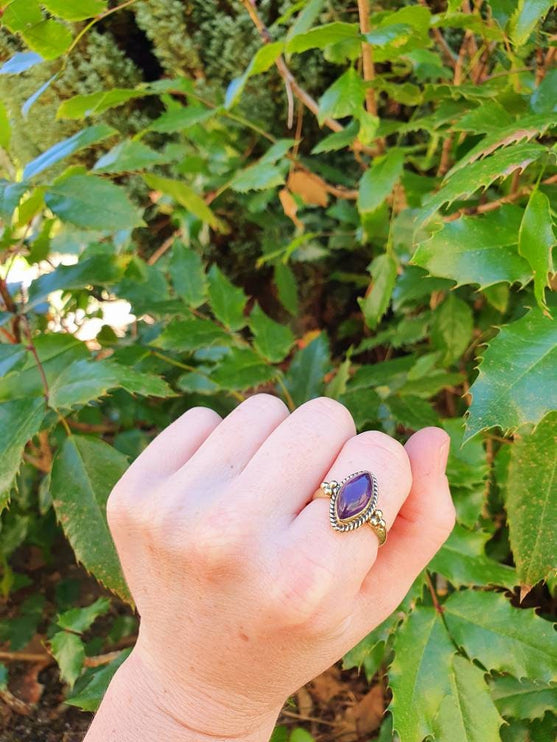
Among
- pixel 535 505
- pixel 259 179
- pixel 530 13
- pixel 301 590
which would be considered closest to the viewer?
pixel 301 590

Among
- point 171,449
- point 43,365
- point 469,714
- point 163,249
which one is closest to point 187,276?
point 43,365

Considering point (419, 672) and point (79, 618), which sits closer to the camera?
point (419, 672)

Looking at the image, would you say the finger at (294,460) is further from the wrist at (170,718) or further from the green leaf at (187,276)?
the green leaf at (187,276)

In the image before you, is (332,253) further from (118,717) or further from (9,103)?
(118,717)

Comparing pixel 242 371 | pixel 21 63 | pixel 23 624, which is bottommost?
pixel 23 624

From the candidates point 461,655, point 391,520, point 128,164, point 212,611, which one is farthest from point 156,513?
point 128,164

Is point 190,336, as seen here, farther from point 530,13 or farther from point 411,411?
point 530,13
